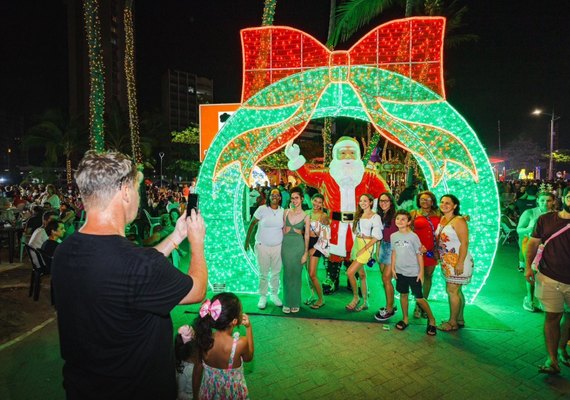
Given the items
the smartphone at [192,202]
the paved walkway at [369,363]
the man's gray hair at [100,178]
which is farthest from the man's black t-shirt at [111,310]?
the paved walkway at [369,363]

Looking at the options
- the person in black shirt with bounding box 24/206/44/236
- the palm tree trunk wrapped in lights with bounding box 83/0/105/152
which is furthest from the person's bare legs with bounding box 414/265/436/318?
the person in black shirt with bounding box 24/206/44/236

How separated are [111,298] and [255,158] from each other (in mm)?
4372

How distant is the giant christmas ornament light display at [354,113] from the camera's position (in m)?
5.07

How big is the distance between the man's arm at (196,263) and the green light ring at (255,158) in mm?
3903

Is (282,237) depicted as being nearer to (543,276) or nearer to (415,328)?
(415,328)

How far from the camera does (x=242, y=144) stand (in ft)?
18.5

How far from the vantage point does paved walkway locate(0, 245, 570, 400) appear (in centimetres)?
331

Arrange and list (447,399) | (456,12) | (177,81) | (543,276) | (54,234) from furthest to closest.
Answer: (177,81), (456,12), (54,234), (543,276), (447,399)

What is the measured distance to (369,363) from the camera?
150 inches

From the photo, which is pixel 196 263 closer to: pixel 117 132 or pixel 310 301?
pixel 310 301

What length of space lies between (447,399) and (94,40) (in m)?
9.84

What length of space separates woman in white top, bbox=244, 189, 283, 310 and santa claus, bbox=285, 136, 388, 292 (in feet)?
3.37

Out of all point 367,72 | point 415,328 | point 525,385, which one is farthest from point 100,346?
point 367,72

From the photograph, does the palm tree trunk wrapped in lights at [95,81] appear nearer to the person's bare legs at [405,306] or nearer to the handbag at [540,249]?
the person's bare legs at [405,306]
